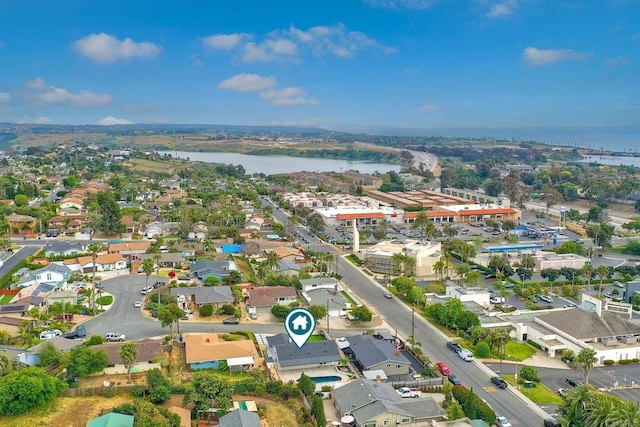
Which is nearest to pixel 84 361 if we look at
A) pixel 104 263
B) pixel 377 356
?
pixel 377 356

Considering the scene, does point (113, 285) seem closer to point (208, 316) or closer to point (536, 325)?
point (208, 316)

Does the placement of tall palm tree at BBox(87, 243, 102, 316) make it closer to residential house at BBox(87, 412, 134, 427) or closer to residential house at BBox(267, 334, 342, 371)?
residential house at BBox(267, 334, 342, 371)

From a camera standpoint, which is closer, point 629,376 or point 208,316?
point 629,376

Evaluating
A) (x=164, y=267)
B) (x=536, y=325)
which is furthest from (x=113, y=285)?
(x=536, y=325)

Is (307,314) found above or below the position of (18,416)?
above

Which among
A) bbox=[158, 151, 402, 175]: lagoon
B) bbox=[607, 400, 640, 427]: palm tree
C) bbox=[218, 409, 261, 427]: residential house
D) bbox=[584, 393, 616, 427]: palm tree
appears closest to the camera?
bbox=[607, 400, 640, 427]: palm tree

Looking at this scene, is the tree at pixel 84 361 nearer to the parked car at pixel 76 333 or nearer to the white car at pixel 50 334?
the parked car at pixel 76 333

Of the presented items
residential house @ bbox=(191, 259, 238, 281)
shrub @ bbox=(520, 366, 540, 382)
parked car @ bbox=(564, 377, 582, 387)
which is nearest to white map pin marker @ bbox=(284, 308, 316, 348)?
shrub @ bbox=(520, 366, 540, 382)
